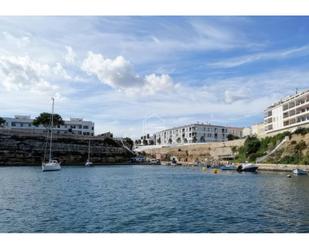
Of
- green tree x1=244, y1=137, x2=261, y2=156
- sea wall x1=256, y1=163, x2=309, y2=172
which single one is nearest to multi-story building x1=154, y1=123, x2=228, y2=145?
green tree x1=244, y1=137, x2=261, y2=156

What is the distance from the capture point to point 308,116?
65.4 metres

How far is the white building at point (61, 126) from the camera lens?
3902 inches

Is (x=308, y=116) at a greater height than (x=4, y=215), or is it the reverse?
(x=308, y=116)

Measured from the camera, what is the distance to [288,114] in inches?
2874

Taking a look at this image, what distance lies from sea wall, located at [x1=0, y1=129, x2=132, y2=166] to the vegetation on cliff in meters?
32.7

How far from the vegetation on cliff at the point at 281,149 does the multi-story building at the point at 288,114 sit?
2799 millimetres

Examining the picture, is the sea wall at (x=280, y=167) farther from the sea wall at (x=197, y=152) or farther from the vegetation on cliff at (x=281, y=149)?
the sea wall at (x=197, y=152)

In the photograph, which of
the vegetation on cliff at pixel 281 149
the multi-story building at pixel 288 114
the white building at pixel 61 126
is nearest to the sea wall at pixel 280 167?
the vegetation on cliff at pixel 281 149

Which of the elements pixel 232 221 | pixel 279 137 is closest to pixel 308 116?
pixel 279 137

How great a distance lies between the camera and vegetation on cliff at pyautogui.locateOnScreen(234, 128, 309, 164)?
189ft

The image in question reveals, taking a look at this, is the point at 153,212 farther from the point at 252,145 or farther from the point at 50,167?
the point at 252,145

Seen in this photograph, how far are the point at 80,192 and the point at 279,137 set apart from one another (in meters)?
47.4

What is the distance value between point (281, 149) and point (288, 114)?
1229cm
